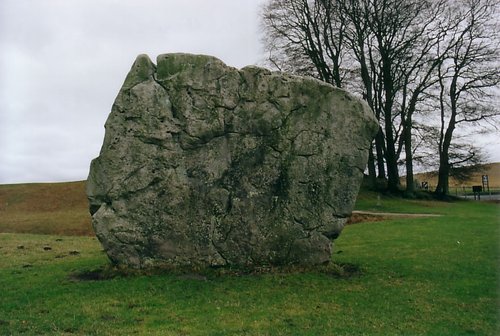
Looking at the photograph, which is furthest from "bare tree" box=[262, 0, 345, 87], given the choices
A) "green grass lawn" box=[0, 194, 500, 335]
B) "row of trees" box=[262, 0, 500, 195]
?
"green grass lawn" box=[0, 194, 500, 335]

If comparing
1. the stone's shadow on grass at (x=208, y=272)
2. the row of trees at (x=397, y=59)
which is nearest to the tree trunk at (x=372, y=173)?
the row of trees at (x=397, y=59)

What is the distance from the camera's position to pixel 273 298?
33.6 feet

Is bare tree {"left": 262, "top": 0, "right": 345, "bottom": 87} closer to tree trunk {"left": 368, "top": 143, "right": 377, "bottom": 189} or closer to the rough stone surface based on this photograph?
tree trunk {"left": 368, "top": 143, "right": 377, "bottom": 189}

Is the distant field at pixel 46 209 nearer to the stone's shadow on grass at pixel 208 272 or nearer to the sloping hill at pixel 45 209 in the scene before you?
the sloping hill at pixel 45 209

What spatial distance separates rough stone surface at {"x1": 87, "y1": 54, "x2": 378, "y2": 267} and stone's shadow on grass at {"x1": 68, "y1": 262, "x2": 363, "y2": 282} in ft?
0.66

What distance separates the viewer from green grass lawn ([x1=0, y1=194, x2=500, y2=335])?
8.54 metres

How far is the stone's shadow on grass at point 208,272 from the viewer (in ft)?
38.8

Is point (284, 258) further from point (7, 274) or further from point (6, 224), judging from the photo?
point (6, 224)

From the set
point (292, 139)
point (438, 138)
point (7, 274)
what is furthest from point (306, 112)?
point (438, 138)

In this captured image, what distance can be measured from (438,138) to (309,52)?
12.4 meters

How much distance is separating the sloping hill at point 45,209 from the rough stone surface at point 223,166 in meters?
15.7

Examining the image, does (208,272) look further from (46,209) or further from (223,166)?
(46,209)

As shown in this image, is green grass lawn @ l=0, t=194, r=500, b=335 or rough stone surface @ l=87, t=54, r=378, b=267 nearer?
green grass lawn @ l=0, t=194, r=500, b=335

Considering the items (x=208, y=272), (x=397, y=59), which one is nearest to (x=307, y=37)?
(x=397, y=59)
